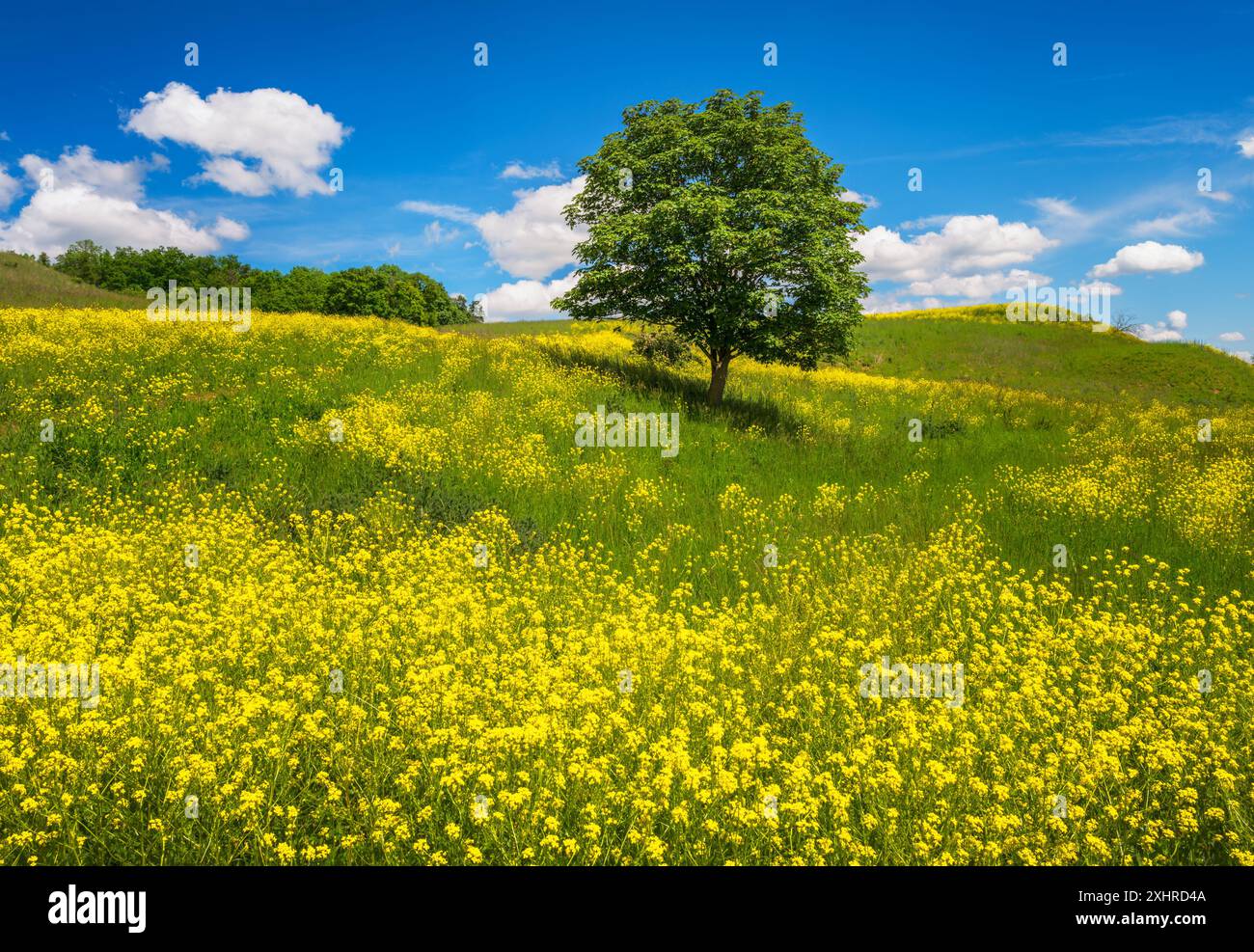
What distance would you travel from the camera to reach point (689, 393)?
19891 millimetres

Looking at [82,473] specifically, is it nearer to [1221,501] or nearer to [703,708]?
[703,708]

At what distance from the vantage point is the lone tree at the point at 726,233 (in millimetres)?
16672

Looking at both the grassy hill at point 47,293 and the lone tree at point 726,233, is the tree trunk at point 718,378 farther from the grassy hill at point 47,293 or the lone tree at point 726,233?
the grassy hill at point 47,293

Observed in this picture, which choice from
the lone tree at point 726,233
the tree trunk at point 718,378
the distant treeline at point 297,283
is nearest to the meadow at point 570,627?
the tree trunk at point 718,378

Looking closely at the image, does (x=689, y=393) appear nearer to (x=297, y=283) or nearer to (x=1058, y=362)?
(x=1058, y=362)

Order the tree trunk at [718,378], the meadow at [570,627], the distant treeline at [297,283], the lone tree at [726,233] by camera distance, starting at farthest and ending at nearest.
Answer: the distant treeline at [297,283] < the tree trunk at [718,378] < the lone tree at [726,233] < the meadow at [570,627]

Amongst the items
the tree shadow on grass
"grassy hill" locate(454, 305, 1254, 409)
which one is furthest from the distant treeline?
the tree shadow on grass

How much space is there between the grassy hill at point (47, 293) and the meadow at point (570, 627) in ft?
34.7

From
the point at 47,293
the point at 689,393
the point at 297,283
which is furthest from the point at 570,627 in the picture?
the point at 297,283

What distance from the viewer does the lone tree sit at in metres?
16.7

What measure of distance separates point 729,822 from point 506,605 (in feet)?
12.2

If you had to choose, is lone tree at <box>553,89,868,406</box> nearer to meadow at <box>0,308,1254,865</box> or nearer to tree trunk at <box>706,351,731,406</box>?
tree trunk at <box>706,351,731,406</box>

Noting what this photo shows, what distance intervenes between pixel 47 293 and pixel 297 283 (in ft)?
181
